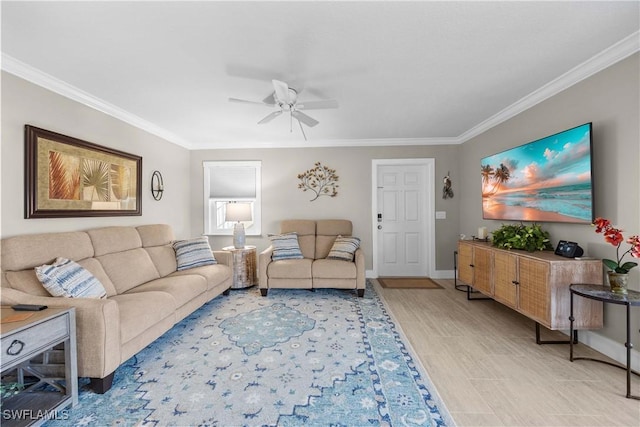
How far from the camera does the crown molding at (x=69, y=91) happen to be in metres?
2.13

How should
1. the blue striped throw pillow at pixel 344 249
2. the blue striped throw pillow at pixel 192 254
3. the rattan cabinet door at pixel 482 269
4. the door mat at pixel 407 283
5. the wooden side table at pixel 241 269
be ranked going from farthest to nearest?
the door mat at pixel 407 283, the wooden side table at pixel 241 269, the blue striped throw pillow at pixel 344 249, the blue striped throw pillow at pixel 192 254, the rattan cabinet door at pixel 482 269

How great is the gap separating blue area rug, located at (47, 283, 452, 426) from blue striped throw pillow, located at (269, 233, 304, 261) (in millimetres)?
1116

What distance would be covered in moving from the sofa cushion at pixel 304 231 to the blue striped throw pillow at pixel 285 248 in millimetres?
206

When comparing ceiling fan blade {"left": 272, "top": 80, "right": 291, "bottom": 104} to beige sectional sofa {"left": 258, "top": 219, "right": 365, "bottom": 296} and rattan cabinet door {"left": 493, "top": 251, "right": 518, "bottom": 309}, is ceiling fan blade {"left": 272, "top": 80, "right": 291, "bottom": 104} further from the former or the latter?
rattan cabinet door {"left": 493, "top": 251, "right": 518, "bottom": 309}

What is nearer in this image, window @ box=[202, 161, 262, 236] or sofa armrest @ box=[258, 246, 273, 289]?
sofa armrest @ box=[258, 246, 273, 289]

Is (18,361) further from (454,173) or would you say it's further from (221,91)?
(454,173)

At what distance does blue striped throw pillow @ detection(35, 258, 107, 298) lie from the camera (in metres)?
1.96

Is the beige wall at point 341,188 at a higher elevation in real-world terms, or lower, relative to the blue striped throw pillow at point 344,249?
higher

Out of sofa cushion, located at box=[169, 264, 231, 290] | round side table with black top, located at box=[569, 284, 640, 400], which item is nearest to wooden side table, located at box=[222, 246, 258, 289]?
sofa cushion, located at box=[169, 264, 231, 290]

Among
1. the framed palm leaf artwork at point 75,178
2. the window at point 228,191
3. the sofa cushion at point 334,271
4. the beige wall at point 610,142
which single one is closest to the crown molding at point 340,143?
the window at point 228,191

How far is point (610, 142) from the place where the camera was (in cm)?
213

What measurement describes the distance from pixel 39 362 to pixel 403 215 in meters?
4.56

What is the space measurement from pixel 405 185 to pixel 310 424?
13.0 ft

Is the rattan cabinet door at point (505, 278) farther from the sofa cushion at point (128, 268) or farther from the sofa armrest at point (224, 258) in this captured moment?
the sofa cushion at point (128, 268)
